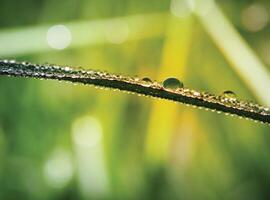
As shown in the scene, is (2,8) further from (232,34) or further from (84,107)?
(232,34)

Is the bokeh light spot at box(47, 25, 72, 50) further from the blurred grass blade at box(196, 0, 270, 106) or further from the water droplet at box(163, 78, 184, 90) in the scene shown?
the water droplet at box(163, 78, 184, 90)

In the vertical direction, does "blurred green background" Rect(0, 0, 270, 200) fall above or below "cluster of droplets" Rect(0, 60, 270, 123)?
above

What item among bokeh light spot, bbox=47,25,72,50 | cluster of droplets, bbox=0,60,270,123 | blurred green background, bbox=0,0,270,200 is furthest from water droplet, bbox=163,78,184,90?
bokeh light spot, bbox=47,25,72,50

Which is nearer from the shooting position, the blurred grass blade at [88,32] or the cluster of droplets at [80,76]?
the cluster of droplets at [80,76]

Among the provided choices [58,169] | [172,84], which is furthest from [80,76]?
[58,169]

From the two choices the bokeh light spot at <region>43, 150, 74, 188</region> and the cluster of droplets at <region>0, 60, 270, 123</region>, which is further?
the bokeh light spot at <region>43, 150, 74, 188</region>

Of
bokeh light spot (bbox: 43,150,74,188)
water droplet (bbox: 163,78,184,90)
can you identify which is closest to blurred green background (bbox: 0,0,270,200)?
bokeh light spot (bbox: 43,150,74,188)

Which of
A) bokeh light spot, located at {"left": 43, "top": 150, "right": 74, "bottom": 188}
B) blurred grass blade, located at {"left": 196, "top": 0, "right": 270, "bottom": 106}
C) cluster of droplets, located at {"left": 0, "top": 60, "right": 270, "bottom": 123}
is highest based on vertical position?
blurred grass blade, located at {"left": 196, "top": 0, "right": 270, "bottom": 106}

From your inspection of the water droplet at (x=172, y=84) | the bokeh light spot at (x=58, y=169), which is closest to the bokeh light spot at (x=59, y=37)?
the bokeh light spot at (x=58, y=169)

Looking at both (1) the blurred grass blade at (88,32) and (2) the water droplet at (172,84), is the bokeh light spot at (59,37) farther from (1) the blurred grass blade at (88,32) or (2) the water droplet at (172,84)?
(2) the water droplet at (172,84)
